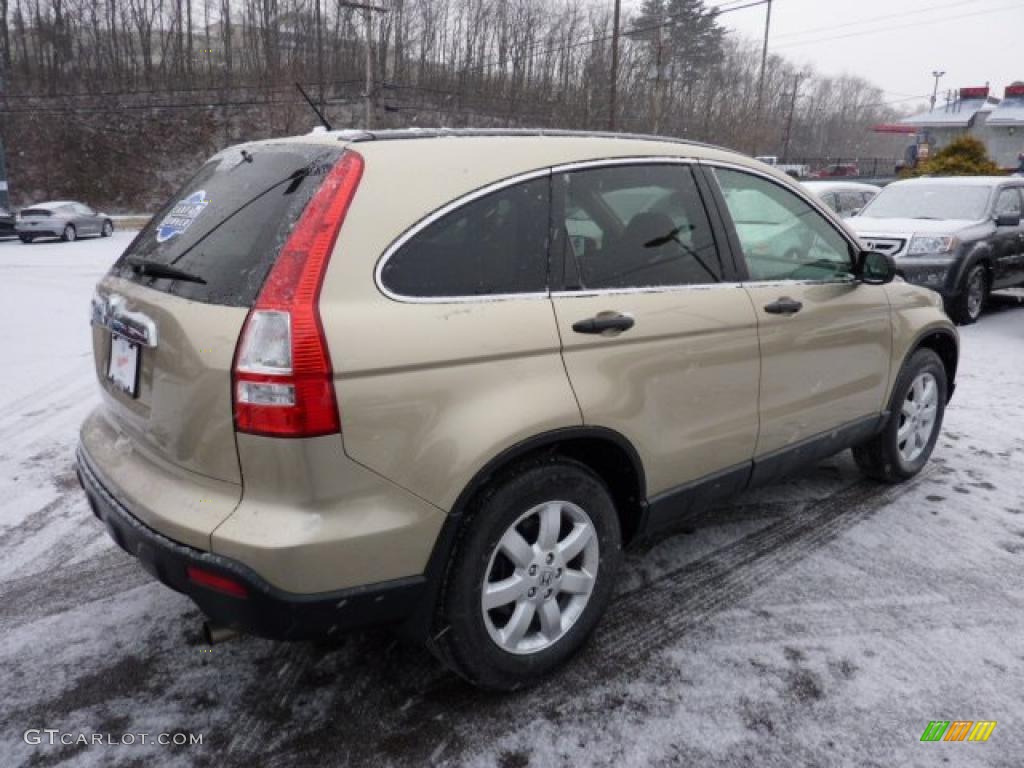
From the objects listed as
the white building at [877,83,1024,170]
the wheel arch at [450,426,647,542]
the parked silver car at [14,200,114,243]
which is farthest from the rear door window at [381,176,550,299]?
the white building at [877,83,1024,170]

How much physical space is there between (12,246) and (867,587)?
22515 millimetres

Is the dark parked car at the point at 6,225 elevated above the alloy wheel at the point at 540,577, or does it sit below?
below

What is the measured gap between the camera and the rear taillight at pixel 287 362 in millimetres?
1879

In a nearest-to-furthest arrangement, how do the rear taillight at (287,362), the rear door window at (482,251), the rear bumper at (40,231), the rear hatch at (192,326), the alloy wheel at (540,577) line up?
the rear taillight at (287,362), the rear hatch at (192,326), the rear door window at (482,251), the alloy wheel at (540,577), the rear bumper at (40,231)

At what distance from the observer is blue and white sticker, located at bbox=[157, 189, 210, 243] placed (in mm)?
2471

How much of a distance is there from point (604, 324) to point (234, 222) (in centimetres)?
121

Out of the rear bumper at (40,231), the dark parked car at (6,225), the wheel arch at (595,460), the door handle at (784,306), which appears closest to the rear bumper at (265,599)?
the wheel arch at (595,460)

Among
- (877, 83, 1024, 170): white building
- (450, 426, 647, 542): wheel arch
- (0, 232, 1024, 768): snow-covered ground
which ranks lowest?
(0, 232, 1024, 768): snow-covered ground

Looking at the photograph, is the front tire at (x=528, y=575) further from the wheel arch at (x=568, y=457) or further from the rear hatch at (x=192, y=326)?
the rear hatch at (x=192, y=326)

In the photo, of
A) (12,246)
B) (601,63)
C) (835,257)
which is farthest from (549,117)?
(835,257)

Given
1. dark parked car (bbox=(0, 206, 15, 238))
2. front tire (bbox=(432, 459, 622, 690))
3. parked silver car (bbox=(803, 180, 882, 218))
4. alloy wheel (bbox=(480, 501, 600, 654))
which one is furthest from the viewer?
dark parked car (bbox=(0, 206, 15, 238))

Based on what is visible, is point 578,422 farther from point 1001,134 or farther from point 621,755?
point 1001,134

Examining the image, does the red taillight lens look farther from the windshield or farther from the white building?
the white building

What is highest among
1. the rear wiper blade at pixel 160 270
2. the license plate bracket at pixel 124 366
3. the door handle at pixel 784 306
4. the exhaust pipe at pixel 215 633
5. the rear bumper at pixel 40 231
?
the rear wiper blade at pixel 160 270
